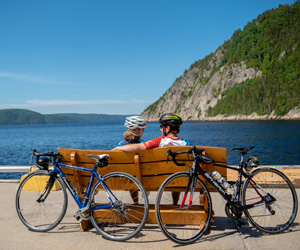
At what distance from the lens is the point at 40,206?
4.79 metres

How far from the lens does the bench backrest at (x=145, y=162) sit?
3.75 metres

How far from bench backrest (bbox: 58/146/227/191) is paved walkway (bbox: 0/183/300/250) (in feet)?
2.40

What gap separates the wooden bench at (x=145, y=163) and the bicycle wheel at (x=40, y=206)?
43cm

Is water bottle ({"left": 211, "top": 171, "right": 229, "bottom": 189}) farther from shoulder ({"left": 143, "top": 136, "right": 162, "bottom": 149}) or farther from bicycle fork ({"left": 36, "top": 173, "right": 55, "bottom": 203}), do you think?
bicycle fork ({"left": 36, "top": 173, "right": 55, "bottom": 203})

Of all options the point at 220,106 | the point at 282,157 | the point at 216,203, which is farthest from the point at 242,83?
the point at 216,203

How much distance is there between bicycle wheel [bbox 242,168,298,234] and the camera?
386cm

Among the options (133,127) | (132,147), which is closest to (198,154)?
(132,147)

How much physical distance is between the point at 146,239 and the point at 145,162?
975mm

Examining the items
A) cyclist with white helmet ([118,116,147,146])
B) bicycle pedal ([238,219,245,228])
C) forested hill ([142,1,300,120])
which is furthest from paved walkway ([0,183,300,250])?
forested hill ([142,1,300,120])

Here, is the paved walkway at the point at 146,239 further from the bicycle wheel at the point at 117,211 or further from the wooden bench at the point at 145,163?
the wooden bench at the point at 145,163

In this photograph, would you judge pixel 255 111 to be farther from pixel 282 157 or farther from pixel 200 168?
pixel 200 168

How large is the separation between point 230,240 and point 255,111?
459 feet

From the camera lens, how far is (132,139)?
14.4ft

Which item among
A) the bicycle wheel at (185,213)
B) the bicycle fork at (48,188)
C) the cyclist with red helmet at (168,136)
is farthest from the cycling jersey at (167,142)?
the bicycle fork at (48,188)
